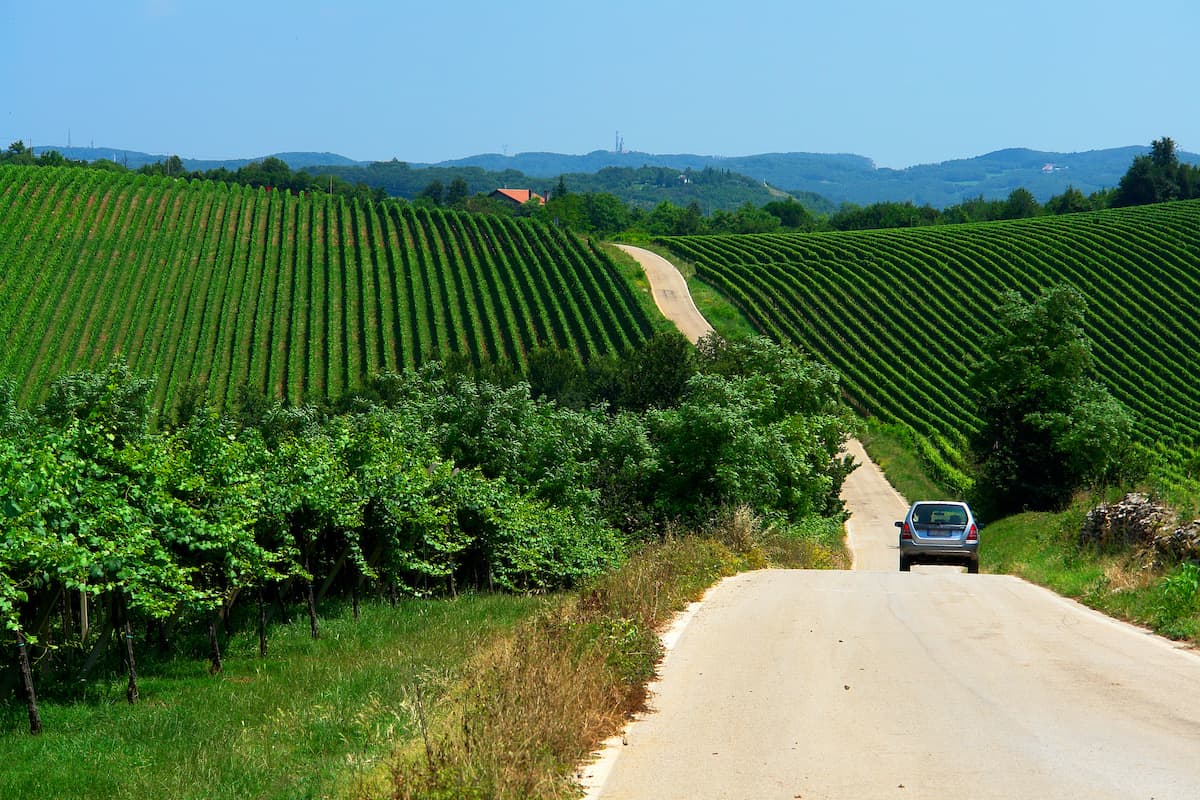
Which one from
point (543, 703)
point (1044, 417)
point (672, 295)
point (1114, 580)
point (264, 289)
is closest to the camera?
point (543, 703)

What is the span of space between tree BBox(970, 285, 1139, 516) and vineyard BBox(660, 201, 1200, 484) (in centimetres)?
1701

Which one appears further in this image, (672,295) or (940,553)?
(672,295)

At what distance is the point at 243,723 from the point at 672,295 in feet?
268

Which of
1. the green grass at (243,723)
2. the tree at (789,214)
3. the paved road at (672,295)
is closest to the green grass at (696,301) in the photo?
the paved road at (672,295)

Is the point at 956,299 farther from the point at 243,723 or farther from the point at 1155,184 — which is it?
the point at 243,723

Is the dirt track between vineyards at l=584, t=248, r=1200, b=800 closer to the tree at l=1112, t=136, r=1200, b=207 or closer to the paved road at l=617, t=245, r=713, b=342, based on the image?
the paved road at l=617, t=245, r=713, b=342

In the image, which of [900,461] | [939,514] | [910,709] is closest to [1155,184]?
[900,461]

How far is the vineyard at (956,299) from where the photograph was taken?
6956 cm

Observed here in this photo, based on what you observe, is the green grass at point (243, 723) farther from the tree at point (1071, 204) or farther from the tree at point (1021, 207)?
the tree at point (1021, 207)

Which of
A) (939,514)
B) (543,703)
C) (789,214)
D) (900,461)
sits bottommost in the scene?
(900,461)

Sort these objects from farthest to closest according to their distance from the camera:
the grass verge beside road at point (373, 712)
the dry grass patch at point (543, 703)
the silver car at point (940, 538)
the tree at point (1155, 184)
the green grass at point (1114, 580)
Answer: the tree at point (1155, 184) → the silver car at point (940, 538) → the green grass at point (1114, 580) → the grass verge beside road at point (373, 712) → the dry grass patch at point (543, 703)

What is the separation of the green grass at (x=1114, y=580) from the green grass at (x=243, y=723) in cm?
762

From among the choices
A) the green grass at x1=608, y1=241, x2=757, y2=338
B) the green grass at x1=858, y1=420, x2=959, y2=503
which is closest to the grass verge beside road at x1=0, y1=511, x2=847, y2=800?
the green grass at x1=858, y1=420, x2=959, y2=503

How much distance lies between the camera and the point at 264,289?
80438 millimetres
